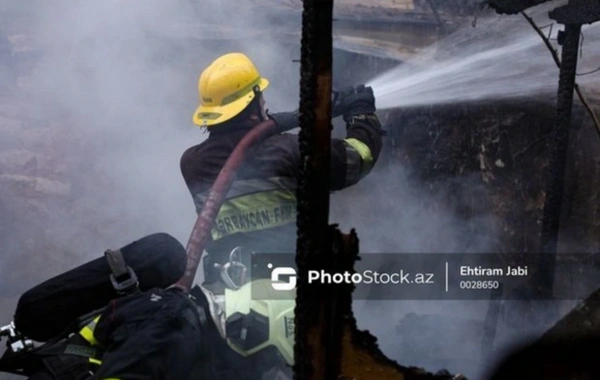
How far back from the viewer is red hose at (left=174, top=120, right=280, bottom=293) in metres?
3.12

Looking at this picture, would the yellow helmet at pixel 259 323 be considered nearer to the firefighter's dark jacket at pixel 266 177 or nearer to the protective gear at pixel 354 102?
the firefighter's dark jacket at pixel 266 177

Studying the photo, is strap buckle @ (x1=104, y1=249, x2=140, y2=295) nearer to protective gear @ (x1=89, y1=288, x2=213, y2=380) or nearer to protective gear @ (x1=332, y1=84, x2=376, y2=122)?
protective gear @ (x1=89, y1=288, x2=213, y2=380)

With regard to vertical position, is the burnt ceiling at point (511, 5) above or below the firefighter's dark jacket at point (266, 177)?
above

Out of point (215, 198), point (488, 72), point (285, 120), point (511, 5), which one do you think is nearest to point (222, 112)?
point (285, 120)

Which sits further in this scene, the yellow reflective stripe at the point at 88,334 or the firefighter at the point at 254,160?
the firefighter at the point at 254,160

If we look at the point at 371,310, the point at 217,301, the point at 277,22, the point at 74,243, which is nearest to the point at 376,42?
the point at 277,22

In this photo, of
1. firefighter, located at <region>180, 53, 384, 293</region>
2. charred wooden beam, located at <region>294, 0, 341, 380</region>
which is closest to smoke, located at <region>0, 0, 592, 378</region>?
firefighter, located at <region>180, 53, 384, 293</region>

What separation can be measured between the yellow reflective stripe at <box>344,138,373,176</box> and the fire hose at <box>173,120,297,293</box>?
368 millimetres

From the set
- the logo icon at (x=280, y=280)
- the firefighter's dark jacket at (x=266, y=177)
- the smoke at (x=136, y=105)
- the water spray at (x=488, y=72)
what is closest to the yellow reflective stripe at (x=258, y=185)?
the firefighter's dark jacket at (x=266, y=177)

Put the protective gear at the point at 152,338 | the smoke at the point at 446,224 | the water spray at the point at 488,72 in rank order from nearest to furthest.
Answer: the protective gear at the point at 152,338 < the smoke at the point at 446,224 < the water spray at the point at 488,72

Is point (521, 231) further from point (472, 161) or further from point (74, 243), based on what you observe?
point (74, 243)

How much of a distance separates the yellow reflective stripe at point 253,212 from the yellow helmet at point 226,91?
44 cm

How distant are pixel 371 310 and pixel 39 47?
205 inches

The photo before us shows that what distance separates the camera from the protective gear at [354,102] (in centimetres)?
381
